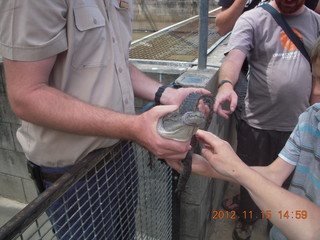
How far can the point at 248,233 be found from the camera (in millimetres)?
2818

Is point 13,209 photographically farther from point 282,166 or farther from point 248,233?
point 282,166

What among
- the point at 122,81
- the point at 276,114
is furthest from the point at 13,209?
the point at 276,114

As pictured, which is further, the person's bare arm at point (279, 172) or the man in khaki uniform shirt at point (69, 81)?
the person's bare arm at point (279, 172)

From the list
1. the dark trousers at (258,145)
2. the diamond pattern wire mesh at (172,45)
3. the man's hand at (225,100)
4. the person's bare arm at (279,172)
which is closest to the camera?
the person's bare arm at (279,172)

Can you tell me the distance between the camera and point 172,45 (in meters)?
3.75

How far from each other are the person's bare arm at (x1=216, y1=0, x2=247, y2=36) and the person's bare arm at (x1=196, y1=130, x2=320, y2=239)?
1640 millimetres

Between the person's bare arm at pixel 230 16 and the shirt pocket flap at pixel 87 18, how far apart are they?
5.45 feet

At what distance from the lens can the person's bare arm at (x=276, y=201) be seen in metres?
1.22

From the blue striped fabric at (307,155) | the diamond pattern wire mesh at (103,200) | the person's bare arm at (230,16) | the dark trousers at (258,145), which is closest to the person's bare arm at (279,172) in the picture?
the blue striped fabric at (307,155)

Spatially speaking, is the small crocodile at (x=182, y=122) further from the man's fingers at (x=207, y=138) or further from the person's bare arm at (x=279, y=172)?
the person's bare arm at (x=279, y=172)

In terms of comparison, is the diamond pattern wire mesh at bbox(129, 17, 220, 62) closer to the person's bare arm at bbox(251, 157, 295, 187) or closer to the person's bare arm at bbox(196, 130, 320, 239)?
the person's bare arm at bbox(251, 157, 295, 187)

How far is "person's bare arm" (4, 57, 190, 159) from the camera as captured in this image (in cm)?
110

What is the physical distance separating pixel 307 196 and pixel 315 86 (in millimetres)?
1120

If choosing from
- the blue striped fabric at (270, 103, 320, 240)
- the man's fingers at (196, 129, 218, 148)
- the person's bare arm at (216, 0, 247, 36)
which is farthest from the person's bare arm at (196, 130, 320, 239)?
the person's bare arm at (216, 0, 247, 36)
